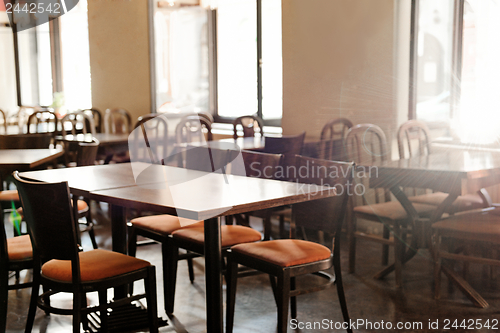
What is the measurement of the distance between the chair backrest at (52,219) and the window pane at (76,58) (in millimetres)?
6711

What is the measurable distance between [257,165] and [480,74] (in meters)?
2.54

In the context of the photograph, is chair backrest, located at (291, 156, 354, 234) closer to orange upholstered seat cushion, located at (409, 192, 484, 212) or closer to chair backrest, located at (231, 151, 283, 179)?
chair backrest, located at (231, 151, 283, 179)

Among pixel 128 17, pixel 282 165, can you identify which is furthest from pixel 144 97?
pixel 282 165

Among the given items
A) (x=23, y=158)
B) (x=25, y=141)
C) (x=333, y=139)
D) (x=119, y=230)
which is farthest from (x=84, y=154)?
(x=333, y=139)

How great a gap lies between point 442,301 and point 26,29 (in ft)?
29.1

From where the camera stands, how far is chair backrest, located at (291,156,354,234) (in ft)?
7.53

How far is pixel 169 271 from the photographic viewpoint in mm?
2695

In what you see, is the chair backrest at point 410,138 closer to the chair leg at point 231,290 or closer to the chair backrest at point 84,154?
the chair leg at point 231,290

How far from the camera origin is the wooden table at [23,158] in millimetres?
3170

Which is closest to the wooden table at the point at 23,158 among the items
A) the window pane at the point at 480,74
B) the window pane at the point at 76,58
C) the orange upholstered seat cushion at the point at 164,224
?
the orange upholstered seat cushion at the point at 164,224

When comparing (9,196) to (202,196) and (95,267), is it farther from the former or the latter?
(202,196)

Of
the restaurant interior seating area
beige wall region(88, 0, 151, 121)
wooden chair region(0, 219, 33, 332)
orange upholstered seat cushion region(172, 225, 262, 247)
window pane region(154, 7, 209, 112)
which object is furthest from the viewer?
beige wall region(88, 0, 151, 121)

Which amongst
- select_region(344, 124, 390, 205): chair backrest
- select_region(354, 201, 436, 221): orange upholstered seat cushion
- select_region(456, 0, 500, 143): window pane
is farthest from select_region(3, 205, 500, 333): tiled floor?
select_region(456, 0, 500, 143): window pane

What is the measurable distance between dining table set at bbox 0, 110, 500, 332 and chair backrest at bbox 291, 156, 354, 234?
0.27 ft
